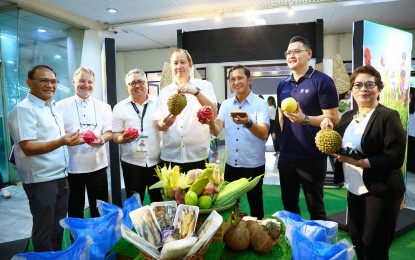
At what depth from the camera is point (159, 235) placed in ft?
4.62

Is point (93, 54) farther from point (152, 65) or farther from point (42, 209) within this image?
point (42, 209)

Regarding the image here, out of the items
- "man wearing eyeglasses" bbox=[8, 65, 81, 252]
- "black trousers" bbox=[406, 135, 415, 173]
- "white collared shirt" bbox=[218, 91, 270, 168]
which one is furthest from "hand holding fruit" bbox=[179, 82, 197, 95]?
"black trousers" bbox=[406, 135, 415, 173]

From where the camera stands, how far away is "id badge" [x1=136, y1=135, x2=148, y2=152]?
284 centimetres

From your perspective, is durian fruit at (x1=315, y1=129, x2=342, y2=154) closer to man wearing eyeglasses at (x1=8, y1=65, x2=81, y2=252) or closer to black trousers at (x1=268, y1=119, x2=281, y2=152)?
man wearing eyeglasses at (x1=8, y1=65, x2=81, y2=252)

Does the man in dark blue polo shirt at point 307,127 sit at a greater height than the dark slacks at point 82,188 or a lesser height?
greater

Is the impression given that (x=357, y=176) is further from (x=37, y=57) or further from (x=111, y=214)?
(x=37, y=57)

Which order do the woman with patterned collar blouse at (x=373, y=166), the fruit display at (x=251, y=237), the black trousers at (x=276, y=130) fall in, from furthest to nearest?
the black trousers at (x=276, y=130) < the woman with patterned collar blouse at (x=373, y=166) < the fruit display at (x=251, y=237)

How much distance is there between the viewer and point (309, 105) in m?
2.42

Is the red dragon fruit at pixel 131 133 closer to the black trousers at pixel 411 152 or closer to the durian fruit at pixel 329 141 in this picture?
the durian fruit at pixel 329 141

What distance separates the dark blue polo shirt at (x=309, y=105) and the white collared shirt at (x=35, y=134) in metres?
1.94

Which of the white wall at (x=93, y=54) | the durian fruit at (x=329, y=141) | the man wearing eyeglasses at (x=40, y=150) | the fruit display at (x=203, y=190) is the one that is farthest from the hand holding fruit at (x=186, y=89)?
the white wall at (x=93, y=54)

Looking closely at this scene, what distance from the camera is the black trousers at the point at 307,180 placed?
243 centimetres

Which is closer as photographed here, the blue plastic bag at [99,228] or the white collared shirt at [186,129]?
the blue plastic bag at [99,228]

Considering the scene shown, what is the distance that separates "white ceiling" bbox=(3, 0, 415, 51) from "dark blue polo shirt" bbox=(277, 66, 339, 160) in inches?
181
